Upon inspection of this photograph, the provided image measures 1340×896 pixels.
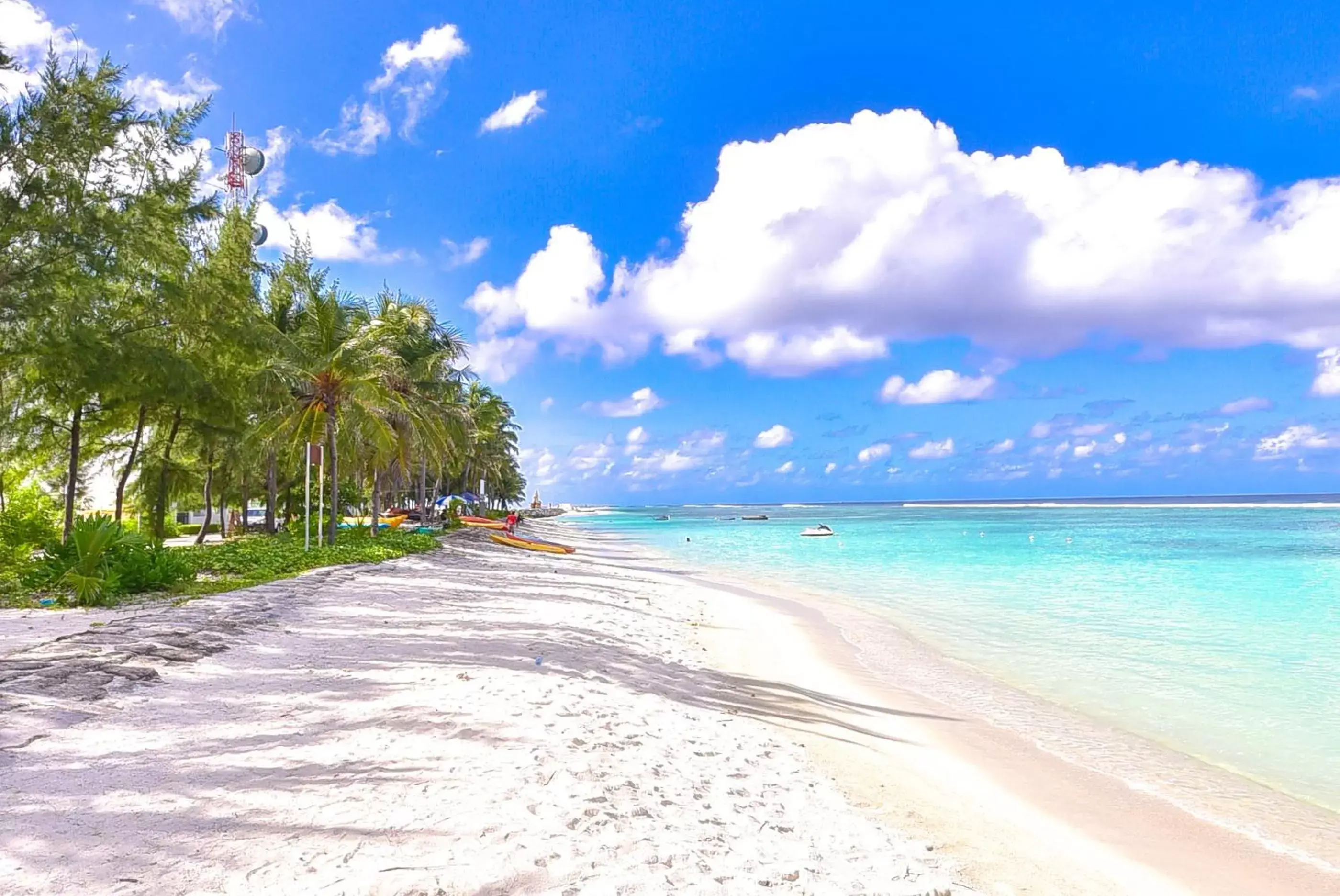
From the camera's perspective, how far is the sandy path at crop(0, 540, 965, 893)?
10.4ft

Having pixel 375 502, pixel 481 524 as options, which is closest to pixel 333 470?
pixel 375 502

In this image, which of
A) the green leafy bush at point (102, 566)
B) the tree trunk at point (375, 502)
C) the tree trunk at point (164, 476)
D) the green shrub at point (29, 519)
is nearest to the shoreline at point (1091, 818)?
the green leafy bush at point (102, 566)

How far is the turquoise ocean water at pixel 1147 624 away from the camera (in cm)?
762

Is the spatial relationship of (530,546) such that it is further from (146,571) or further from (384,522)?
(146,571)

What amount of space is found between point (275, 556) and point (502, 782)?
1375 centimetres

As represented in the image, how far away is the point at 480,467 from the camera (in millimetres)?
60406

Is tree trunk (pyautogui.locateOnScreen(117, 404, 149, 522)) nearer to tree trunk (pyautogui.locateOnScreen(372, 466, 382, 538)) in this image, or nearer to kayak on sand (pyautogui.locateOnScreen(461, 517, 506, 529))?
tree trunk (pyautogui.locateOnScreen(372, 466, 382, 538))

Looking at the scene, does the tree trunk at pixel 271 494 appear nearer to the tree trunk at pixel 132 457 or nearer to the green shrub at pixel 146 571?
the tree trunk at pixel 132 457

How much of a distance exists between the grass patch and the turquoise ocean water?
431 inches

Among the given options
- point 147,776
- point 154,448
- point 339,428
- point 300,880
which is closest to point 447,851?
point 300,880

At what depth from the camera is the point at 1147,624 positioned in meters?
14.1

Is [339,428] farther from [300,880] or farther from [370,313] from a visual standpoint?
[300,880]

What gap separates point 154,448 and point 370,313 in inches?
354

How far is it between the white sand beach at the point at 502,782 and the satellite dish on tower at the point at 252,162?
32.7m
